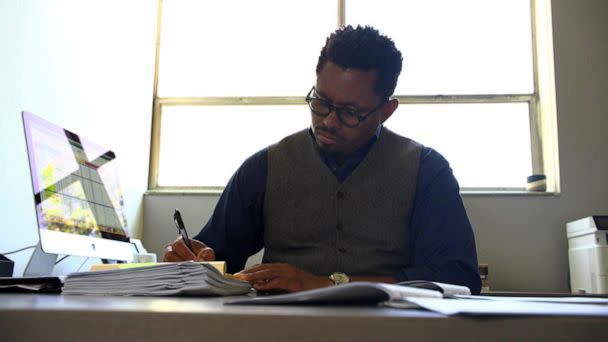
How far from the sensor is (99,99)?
2.72 m

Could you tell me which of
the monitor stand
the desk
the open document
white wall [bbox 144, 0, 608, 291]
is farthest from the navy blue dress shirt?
white wall [bbox 144, 0, 608, 291]

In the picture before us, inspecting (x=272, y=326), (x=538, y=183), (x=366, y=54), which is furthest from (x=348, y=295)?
(x=538, y=183)

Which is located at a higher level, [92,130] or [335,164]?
[92,130]

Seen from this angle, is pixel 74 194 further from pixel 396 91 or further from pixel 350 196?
pixel 396 91

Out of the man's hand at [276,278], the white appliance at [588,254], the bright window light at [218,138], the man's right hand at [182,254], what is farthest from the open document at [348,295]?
the bright window light at [218,138]

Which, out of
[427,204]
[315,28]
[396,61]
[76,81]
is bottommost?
[427,204]

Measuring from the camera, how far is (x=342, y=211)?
149 cm

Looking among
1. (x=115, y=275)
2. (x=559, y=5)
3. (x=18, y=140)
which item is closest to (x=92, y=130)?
(x=18, y=140)

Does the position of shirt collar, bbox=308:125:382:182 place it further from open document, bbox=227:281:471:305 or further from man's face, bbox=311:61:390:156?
open document, bbox=227:281:471:305

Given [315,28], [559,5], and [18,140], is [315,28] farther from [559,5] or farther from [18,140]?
[18,140]

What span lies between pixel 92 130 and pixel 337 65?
4.90 feet

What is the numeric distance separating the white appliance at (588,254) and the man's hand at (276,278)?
166 cm

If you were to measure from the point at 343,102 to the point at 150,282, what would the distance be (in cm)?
86

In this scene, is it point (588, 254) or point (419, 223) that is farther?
point (588, 254)
